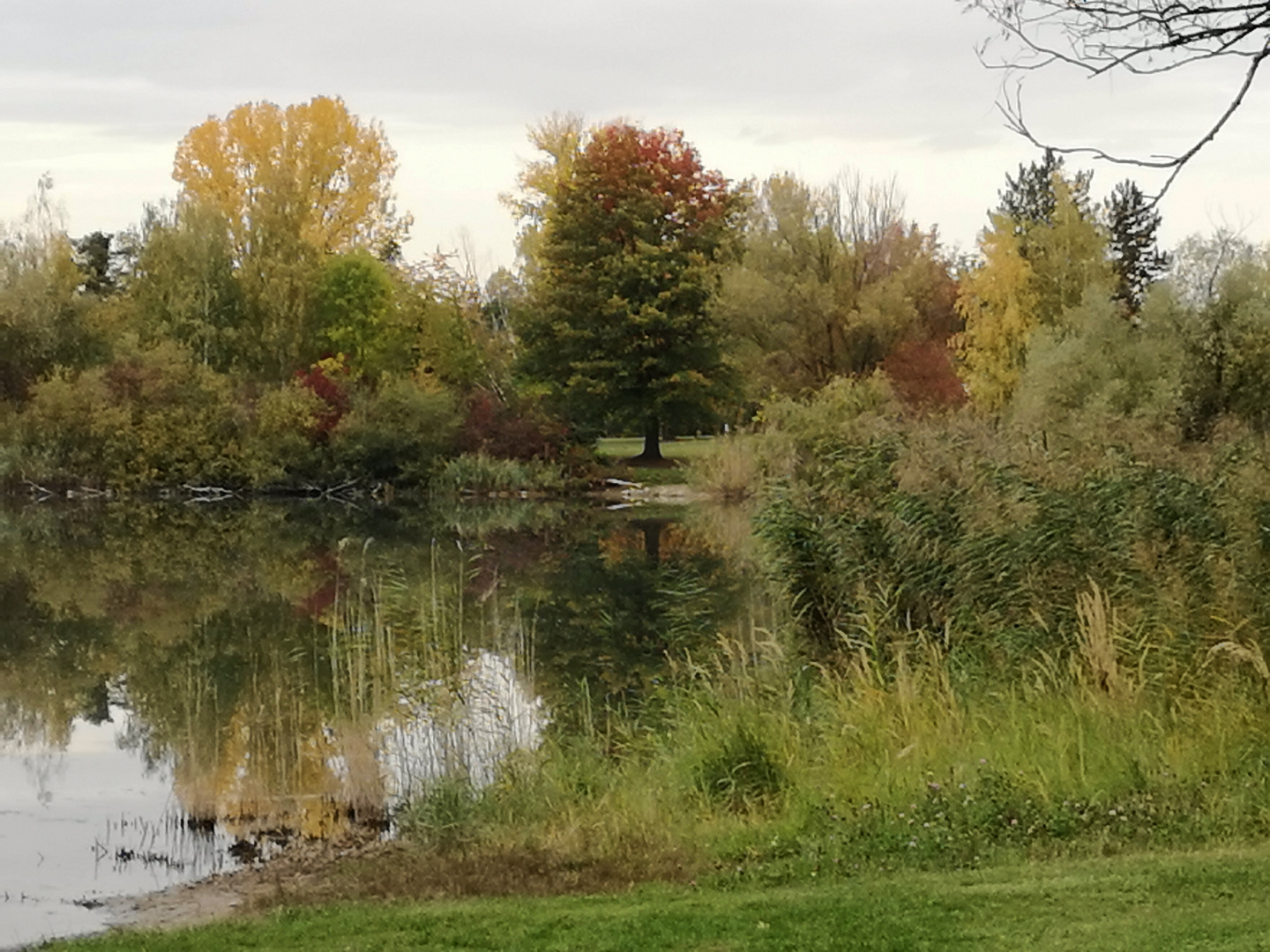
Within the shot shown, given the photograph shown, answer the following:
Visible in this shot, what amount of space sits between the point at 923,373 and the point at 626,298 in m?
8.88

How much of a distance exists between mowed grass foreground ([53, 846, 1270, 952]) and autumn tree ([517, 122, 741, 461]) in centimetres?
3621

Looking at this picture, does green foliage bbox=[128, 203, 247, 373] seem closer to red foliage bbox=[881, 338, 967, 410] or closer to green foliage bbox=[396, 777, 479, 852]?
red foliage bbox=[881, 338, 967, 410]

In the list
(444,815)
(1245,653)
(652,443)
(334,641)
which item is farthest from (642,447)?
(1245,653)

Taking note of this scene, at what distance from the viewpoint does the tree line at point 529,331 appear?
4284 cm

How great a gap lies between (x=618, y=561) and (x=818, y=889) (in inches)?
809

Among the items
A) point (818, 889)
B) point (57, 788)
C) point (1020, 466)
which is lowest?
point (57, 788)

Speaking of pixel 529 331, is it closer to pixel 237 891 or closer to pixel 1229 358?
pixel 1229 358

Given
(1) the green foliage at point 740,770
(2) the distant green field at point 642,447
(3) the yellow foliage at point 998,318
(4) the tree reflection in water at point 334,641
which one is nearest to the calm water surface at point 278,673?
(4) the tree reflection in water at point 334,641

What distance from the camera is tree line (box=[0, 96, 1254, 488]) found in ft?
141

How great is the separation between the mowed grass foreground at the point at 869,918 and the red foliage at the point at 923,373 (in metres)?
35.8

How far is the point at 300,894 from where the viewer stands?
333 inches

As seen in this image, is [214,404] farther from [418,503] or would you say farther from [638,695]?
[638,695]

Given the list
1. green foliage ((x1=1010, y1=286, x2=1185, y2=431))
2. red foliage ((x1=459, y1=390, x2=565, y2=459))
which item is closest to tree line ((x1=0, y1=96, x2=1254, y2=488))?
red foliage ((x1=459, y1=390, x2=565, y2=459))

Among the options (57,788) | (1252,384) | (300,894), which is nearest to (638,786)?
(300,894)
